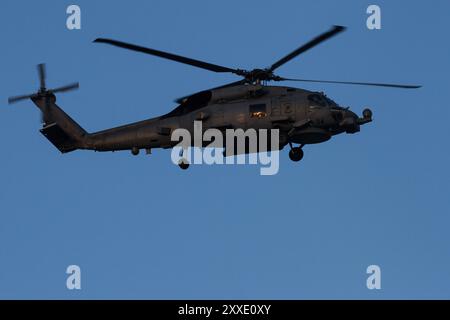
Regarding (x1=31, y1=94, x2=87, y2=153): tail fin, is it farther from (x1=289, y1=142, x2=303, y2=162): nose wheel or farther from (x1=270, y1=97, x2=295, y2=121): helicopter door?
(x1=289, y1=142, x2=303, y2=162): nose wheel

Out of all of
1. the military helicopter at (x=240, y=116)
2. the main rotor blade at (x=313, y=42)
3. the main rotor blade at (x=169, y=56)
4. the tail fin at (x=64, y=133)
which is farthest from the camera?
the tail fin at (x=64, y=133)

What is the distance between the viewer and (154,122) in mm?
48906

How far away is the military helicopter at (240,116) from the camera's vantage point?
4672cm

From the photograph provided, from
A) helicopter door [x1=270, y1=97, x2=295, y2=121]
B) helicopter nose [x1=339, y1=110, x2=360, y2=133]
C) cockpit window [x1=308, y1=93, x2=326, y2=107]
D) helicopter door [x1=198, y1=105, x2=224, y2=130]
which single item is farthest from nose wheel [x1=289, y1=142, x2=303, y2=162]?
helicopter door [x1=198, y1=105, x2=224, y2=130]

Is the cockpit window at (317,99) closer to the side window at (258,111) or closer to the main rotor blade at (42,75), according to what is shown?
the side window at (258,111)

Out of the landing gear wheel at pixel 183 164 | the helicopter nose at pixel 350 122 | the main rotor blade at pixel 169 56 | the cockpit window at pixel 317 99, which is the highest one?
the main rotor blade at pixel 169 56

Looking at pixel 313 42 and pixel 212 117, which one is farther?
pixel 212 117

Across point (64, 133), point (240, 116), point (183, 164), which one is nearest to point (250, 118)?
point (240, 116)

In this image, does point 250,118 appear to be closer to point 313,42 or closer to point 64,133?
point 313,42

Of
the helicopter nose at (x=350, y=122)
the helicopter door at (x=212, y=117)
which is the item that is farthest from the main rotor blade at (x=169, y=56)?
the helicopter nose at (x=350, y=122)

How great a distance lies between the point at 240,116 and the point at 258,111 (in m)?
0.85

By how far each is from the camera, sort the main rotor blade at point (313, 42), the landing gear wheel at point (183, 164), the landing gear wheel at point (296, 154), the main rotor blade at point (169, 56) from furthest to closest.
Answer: the landing gear wheel at point (183, 164) → the landing gear wheel at point (296, 154) → the main rotor blade at point (169, 56) → the main rotor blade at point (313, 42)

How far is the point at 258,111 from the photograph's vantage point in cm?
4722
